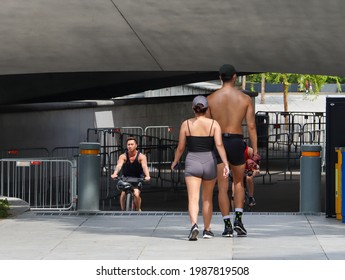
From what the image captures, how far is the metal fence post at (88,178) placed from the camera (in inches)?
657

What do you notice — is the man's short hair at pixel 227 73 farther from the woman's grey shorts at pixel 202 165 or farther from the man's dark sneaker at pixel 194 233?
the man's dark sneaker at pixel 194 233

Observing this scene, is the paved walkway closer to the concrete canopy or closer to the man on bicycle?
the man on bicycle

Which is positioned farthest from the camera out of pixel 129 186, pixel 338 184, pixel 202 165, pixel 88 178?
pixel 129 186

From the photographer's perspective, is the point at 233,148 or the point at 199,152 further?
the point at 233,148

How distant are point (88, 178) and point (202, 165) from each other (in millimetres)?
3867

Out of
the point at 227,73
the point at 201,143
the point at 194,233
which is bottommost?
the point at 194,233

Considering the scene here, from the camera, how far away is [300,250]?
40.9ft

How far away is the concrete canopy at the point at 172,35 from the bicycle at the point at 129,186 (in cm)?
421

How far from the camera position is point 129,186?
17.2 metres

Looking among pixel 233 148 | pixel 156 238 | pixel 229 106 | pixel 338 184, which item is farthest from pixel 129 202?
pixel 229 106

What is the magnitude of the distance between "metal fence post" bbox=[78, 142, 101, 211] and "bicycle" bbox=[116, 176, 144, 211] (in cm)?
56

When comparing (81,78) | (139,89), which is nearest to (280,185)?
(81,78)

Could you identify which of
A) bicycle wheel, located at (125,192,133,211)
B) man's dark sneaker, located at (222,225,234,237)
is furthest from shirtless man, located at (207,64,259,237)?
bicycle wheel, located at (125,192,133,211)

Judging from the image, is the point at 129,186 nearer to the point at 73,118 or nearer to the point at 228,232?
the point at 228,232
